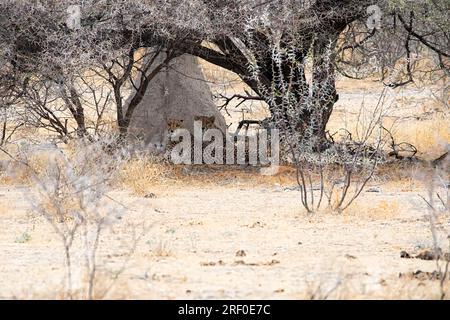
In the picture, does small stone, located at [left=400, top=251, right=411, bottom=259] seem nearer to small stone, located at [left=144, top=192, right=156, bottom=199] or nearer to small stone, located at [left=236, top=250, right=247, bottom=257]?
small stone, located at [left=236, top=250, right=247, bottom=257]

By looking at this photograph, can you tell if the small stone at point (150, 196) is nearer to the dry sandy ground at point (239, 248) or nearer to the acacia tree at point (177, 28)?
the dry sandy ground at point (239, 248)

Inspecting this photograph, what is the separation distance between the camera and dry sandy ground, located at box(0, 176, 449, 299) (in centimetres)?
609

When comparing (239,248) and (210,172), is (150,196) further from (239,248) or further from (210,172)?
(239,248)

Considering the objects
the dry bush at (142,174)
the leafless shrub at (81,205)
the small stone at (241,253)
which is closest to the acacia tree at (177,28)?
the leafless shrub at (81,205)

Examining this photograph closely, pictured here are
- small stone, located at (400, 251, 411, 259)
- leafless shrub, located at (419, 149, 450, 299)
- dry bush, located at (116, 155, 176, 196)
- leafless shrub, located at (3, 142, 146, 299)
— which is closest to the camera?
leafless shrub, located at (419, 149, 450, 299)

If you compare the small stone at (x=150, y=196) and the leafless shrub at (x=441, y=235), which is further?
the small stone at (x=150, y=196)

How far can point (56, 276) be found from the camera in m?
6.60

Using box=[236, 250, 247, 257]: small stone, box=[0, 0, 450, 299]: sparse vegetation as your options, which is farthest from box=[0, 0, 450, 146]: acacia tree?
box=[236, 250, 247, 257]: small stone

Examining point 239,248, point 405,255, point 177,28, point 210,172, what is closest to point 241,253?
point 239,248

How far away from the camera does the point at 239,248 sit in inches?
317

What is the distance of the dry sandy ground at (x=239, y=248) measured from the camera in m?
6.09
